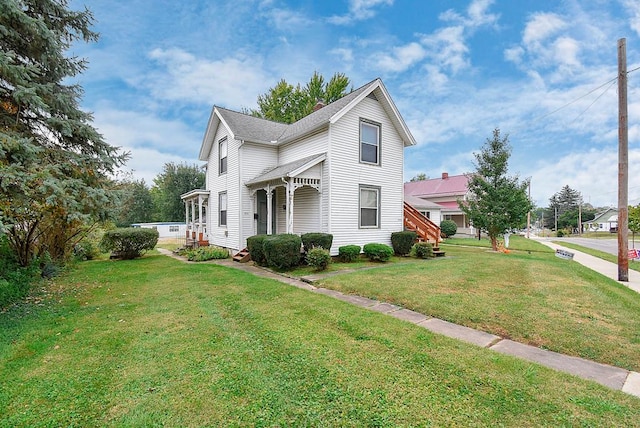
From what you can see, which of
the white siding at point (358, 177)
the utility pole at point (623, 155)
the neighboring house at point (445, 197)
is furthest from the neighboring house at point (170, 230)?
the utility pole at point (623, 155)

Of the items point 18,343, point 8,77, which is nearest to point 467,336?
point 18,343

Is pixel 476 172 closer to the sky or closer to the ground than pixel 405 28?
closer to the ground

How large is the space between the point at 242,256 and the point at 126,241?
5.53m

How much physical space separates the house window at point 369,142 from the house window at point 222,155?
6935 mm

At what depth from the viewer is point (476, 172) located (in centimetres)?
1722

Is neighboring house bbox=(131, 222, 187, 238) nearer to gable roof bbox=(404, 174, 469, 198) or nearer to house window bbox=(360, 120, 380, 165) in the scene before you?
house window bbox=(360, 120, 380, 165)

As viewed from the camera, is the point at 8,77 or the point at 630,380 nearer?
the point at 630,380

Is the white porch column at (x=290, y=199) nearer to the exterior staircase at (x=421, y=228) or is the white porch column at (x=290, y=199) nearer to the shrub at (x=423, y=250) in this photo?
the shrub at (x=423, y=250)

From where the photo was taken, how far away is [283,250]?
9.57m

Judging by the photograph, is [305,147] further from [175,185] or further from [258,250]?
[175,185]

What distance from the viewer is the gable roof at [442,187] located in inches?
1251

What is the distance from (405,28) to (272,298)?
1441 cm

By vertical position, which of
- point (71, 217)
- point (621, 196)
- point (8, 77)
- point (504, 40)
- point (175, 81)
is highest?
point (504, 40)

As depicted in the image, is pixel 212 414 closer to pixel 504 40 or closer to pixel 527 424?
pixel 527 424
